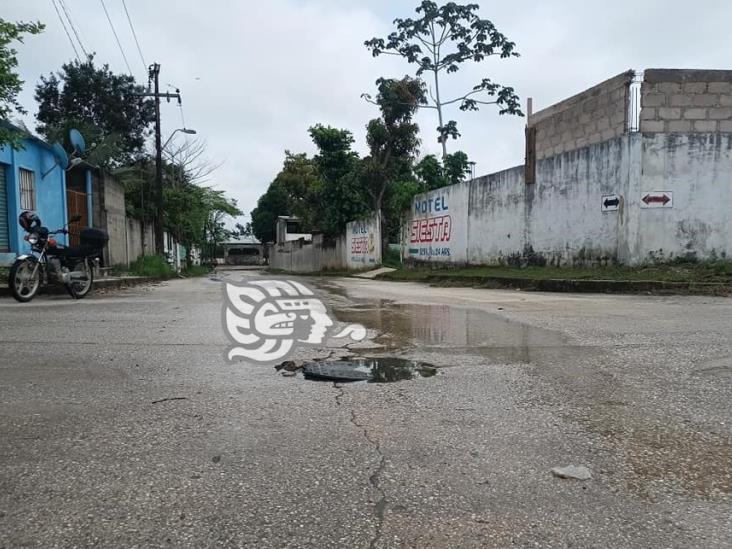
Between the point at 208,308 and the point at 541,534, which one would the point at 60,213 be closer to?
the point at 208,308

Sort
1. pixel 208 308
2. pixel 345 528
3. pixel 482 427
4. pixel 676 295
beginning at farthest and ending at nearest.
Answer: pixel 676 295
pixel 208 308
pixel 482 427
pixel 345 528

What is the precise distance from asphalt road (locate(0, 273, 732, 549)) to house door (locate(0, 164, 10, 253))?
25.2 ft

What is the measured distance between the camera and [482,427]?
9.55ft

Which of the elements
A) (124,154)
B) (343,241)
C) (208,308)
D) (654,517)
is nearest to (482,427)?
(654,517)

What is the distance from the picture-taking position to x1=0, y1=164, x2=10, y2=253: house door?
1136 cm

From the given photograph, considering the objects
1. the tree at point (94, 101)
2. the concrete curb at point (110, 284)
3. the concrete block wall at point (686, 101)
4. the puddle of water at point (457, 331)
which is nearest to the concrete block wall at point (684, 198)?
the concrete block wall at point (686, 101)

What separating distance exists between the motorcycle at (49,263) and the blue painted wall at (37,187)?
2400mm

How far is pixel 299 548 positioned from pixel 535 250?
1439 centimetres

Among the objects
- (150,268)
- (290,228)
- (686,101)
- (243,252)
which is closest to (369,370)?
(686,101)

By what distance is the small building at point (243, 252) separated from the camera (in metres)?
68.7

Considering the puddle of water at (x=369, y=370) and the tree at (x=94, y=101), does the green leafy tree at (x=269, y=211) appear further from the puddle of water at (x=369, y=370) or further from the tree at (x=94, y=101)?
the puddle of water at (x=369, y=370)

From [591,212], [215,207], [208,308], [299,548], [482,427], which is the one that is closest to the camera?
[299,548]

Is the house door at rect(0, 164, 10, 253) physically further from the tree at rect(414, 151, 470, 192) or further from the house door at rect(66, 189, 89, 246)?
the tree at rect(414, 151, 470, 192)

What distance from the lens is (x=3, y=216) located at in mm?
11445
